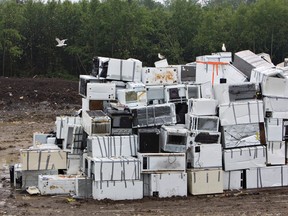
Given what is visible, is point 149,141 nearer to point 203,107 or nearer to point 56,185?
point 203,107

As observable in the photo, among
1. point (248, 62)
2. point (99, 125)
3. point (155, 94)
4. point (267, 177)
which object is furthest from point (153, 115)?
point (248, 62)

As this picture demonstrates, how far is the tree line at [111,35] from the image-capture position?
48375 mm

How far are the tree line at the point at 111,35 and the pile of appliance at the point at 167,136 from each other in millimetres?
29082

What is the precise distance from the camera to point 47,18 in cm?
4969

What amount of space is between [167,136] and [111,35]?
31.5 metres

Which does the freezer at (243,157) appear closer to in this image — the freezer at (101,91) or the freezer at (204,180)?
the freezer at (204,180)

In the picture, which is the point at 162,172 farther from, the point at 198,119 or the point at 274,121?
the point at 274,121

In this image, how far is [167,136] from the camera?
1748 cm

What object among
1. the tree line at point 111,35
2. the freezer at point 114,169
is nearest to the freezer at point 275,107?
the freezer at point 114,169

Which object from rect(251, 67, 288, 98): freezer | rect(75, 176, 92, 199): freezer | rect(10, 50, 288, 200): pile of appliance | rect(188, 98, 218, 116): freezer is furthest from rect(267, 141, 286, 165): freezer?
rect(75, 176, 92, 199): freezer

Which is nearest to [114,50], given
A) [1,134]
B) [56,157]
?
[1,134]

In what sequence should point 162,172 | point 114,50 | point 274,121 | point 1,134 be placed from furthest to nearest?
point 114,50, point 1,134, point 274,121, point 162,172

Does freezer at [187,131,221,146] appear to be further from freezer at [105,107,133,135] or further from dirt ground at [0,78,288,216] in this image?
freezer at [105,107,133,135]

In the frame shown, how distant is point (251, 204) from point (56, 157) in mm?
5483
